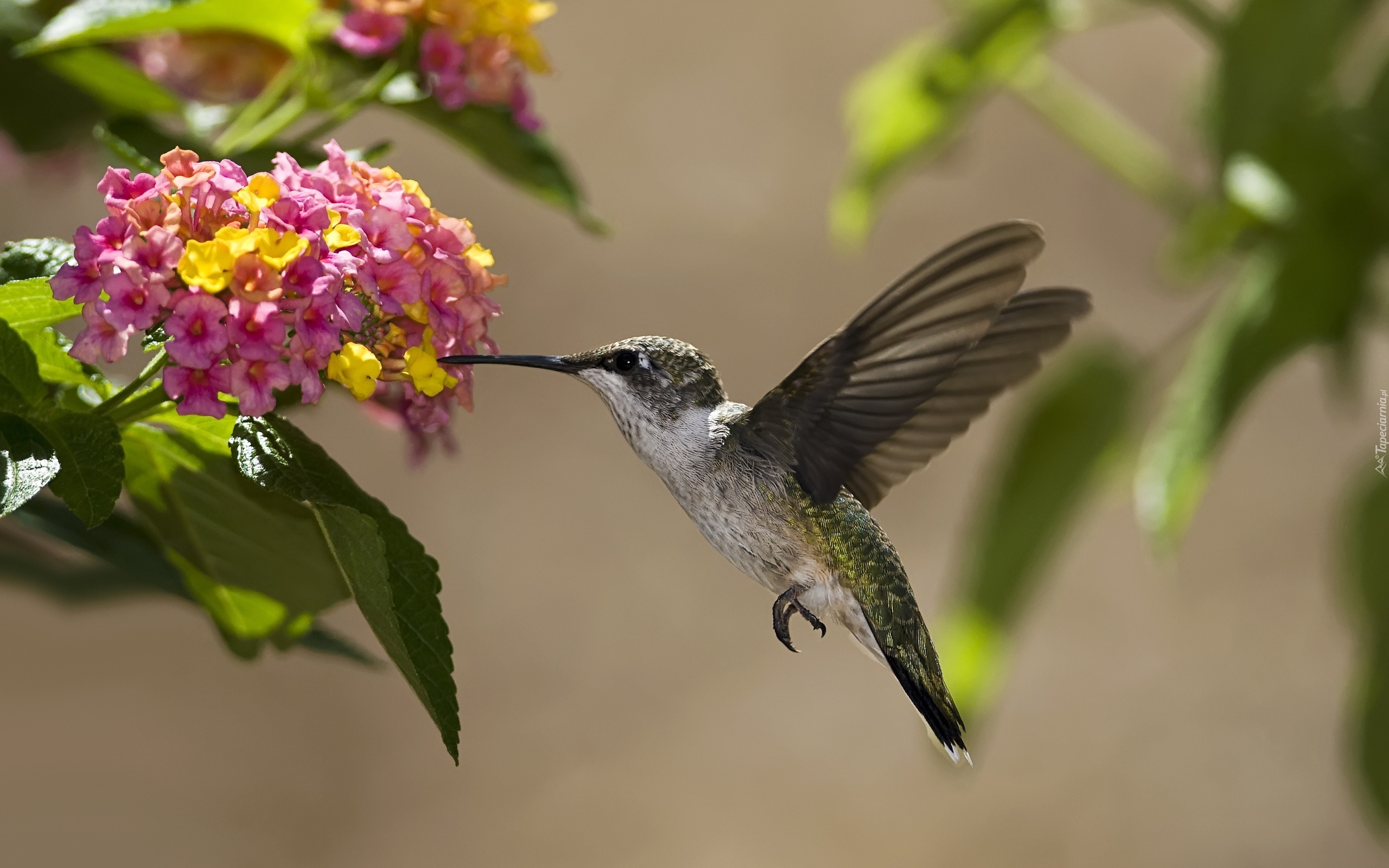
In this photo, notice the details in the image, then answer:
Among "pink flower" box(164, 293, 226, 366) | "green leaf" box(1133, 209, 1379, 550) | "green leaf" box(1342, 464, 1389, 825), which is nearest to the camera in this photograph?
"pink flower" box(164, 293, 226, 366)

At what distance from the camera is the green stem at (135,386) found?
0.52 m

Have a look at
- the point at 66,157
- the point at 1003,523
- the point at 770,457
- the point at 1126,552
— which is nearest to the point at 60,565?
the point at 66,157

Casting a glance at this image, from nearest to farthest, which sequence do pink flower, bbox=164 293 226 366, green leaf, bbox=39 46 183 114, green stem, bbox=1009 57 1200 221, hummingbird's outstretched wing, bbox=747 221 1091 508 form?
1. pink flower, bbox=164 293 226 366
2. hummingbird's outstretched wing, bbox=747 221 1091 508
3. green leaf, bbox=39 46 183 114
4. green stem, bbox=1009 57 1200 221

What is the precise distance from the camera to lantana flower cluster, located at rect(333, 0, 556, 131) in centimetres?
75

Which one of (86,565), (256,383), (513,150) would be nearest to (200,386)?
(256,383)

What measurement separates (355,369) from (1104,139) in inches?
47.2

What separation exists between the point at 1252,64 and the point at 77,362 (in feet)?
3.11

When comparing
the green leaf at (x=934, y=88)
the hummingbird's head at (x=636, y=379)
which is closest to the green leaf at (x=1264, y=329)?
the green leaf at (x=934, y=88)

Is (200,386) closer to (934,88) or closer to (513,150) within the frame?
(513,150)

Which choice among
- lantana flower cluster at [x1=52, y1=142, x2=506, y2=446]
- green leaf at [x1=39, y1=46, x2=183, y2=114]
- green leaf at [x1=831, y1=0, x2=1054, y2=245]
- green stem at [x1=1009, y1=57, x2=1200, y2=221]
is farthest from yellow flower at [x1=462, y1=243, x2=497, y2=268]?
green stem at [x1=1009, y1=57, x2=1200, y2=221]

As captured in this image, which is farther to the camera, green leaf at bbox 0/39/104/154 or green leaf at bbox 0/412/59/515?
green leaf at bbox 0/39/104/154

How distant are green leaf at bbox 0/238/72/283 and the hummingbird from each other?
0.19 m

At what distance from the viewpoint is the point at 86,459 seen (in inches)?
20.4

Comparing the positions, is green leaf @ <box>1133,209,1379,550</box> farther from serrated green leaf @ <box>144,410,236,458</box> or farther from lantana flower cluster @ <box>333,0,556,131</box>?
serrated green leaf @ <box>144,410,236,458</box>
